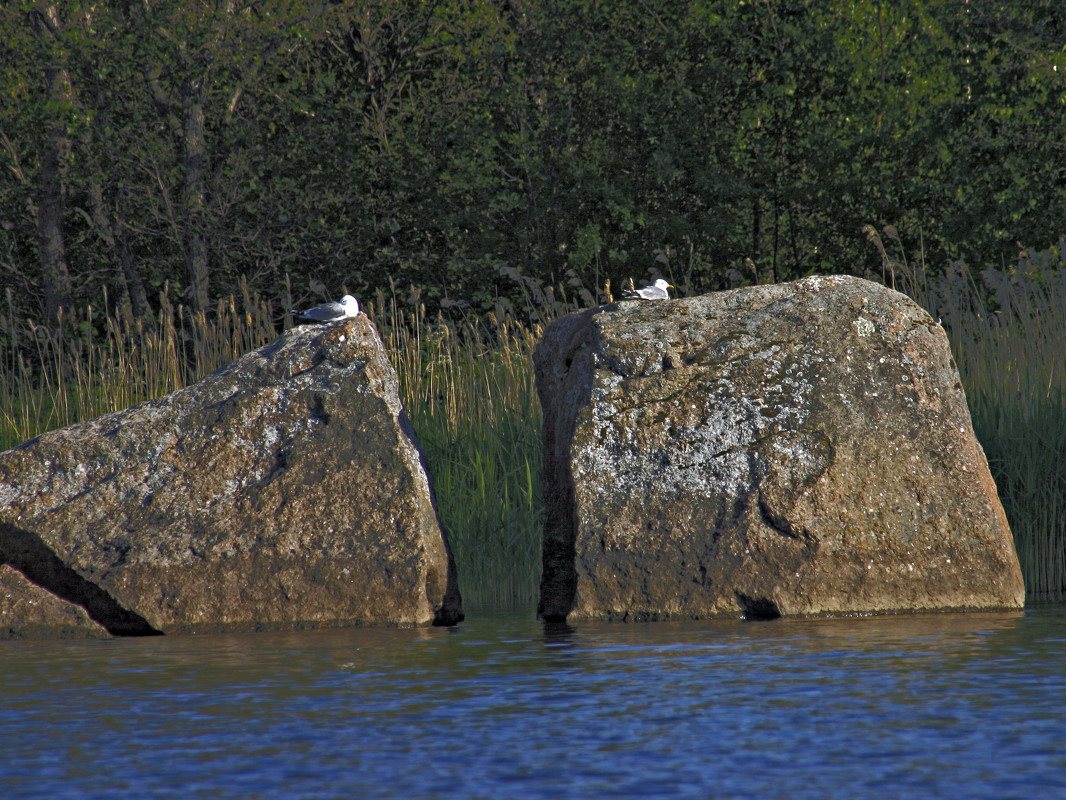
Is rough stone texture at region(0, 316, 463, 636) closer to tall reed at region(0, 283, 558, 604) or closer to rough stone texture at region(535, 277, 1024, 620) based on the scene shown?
rough stone texture at region(535, 277, 1024, 620)

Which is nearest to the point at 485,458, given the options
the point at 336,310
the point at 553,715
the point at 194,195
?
the point at 336,310

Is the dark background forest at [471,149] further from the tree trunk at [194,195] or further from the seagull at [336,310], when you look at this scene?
the seagull at [336,310]

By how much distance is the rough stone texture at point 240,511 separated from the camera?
16.8 feet

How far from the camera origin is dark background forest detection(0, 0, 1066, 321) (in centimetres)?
1517

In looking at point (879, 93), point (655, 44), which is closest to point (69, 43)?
point (655, 44)

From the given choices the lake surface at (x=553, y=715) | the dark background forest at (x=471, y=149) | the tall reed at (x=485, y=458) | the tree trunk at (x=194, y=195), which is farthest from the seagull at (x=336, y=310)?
the dark background forest at (x=471, y=149)

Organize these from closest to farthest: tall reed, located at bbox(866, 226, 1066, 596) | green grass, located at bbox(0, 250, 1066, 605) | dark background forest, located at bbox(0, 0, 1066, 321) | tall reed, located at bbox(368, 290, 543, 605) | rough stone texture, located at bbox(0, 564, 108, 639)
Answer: rough stone texture, located at bbox(0, 564, 108, 639) → tall reed, located at bbox(866, 226, 1066, 596) → green grass, located at bbox(0, 250, 1066, 605) → tall reed, located at bbox(368, 290, 543, 605) → dark background forest, located at bbox(0, 0, 1066, 321)

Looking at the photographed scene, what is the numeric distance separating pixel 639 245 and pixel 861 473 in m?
11.6

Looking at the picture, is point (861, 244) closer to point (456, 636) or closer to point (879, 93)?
point (879, 93)

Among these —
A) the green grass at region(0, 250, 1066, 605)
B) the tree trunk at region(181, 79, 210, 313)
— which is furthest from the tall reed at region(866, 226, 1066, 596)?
the tree trunk at region(181, 79, 210, 313)

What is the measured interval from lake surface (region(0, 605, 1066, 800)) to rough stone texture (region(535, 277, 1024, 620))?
39 cm

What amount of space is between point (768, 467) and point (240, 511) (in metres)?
2.19

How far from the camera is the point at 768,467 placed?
5277 mm

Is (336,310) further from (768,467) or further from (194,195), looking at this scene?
(194,195)
